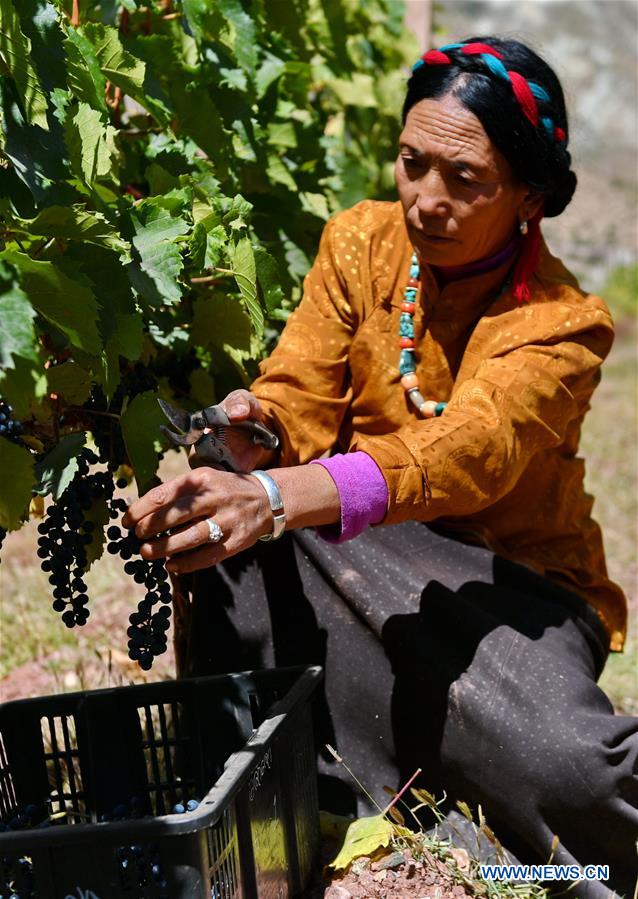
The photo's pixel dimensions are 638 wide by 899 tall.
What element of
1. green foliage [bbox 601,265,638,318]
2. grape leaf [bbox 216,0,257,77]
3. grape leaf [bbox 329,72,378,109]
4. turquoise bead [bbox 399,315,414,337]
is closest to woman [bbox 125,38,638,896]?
turquoise bead [bbox 399,315,414,337]

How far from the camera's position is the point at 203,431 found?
2.11 meters

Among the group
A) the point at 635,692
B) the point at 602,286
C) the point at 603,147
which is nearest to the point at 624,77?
the point at 603,147

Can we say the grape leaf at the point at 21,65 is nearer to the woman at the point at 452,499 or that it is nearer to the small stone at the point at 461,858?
the woman at the point at 452,499

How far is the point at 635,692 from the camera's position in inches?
140

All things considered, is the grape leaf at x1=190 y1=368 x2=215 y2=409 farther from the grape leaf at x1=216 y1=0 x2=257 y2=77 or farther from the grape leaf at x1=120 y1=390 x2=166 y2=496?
the grape leaf at x1=216 y1=0 x2=257 y2=77

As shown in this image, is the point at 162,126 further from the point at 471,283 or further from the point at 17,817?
the point at 17,817

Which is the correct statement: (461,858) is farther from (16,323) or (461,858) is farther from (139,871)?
(16,323)

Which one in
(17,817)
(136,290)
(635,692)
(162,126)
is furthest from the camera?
(635,692)

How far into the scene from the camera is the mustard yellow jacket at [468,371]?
7.68 ft

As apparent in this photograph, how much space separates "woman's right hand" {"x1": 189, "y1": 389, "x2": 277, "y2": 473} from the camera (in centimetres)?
221

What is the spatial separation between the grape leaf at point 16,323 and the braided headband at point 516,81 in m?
1.23

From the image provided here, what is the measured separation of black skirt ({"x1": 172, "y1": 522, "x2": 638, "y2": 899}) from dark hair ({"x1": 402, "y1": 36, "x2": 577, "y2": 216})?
0.80 m

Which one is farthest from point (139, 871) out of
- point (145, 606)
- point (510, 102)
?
point (510, 102)

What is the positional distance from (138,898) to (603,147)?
16.5 meters
